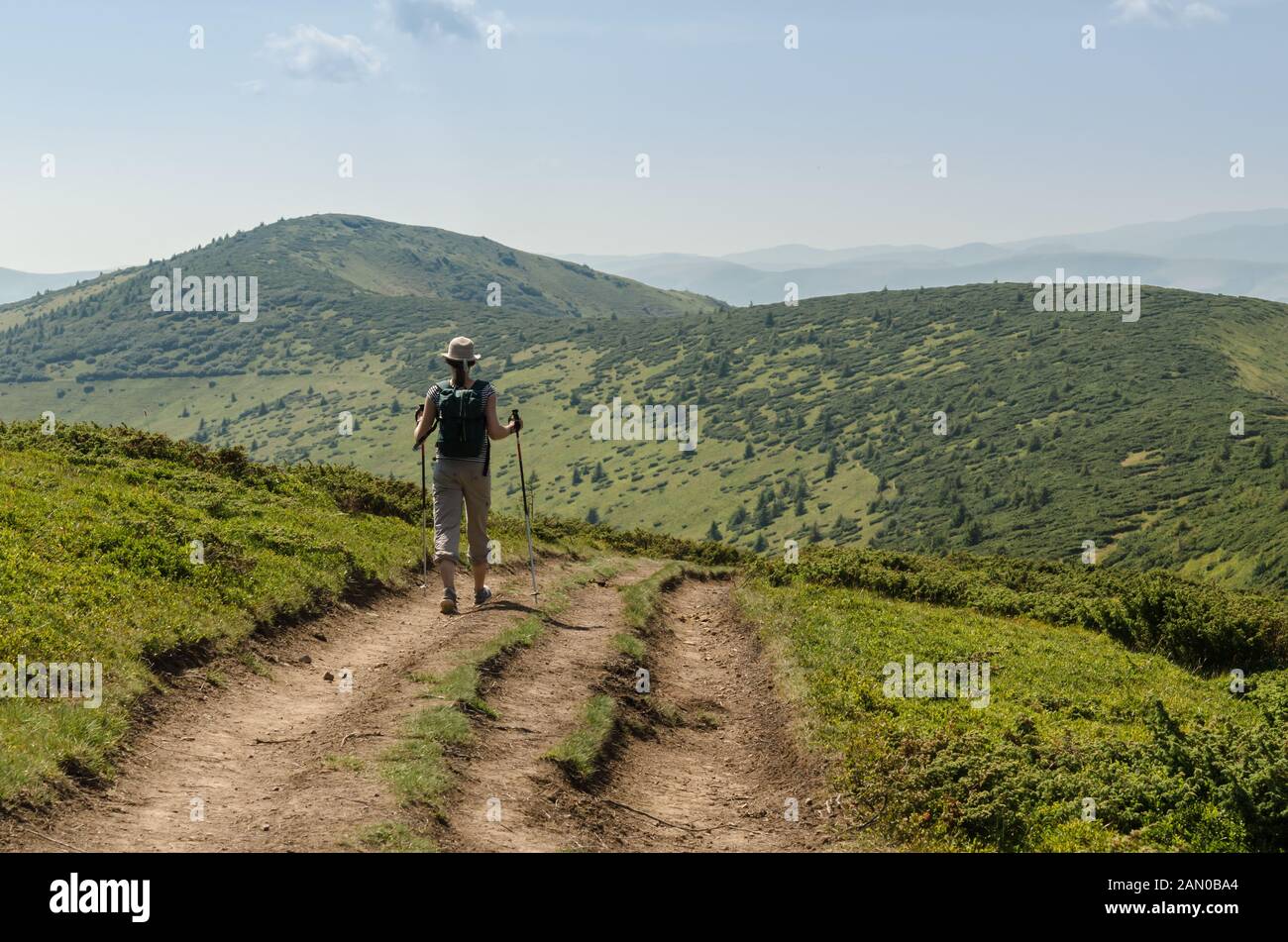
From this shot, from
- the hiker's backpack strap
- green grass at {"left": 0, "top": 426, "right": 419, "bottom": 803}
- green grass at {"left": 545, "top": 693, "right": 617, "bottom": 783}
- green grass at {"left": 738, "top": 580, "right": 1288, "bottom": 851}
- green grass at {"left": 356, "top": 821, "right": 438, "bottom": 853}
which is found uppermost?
the hiker's backpack strap

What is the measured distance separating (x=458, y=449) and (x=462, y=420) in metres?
0.47

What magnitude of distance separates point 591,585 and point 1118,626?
13.3 meters

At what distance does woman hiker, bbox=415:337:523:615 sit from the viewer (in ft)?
54.5

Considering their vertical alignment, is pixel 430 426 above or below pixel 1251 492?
above

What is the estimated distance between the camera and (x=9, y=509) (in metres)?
15.5

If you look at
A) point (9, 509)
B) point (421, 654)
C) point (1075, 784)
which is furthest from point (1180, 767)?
point (9, 509)

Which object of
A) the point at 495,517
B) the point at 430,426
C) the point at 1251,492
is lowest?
the point at 1251,492

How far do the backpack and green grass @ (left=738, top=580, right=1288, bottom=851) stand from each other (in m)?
6.00

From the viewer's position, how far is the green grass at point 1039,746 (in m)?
9.73

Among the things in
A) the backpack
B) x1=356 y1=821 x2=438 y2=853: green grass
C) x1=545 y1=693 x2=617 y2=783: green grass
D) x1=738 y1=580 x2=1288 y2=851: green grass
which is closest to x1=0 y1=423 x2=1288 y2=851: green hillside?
x1=738 y1=580 x2=1288 y2=851: green grass

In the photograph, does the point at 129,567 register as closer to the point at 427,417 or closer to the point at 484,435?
the point at 427,417

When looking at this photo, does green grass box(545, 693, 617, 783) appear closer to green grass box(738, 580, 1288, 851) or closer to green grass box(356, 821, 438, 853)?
green grass box(738, 580, 1288, 851)
